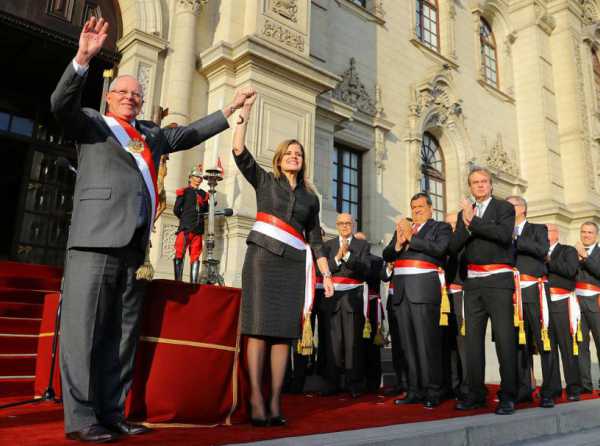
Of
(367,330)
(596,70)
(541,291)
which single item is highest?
(596,70)

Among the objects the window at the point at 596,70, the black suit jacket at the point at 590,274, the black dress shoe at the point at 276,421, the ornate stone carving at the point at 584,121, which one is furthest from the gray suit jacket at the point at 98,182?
the window at the point at 596,70

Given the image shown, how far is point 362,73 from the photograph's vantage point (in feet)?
39.5

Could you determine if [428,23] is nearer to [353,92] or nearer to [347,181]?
[353,92]

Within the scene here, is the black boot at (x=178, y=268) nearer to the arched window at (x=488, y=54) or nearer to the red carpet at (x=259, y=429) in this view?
the red carpet at (x=259, y=429)

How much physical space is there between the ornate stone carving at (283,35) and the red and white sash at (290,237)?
21.8 feet

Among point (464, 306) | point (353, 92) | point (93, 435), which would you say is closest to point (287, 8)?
point (353, 92)

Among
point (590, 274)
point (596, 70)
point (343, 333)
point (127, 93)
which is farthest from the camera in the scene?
point (596, 70)

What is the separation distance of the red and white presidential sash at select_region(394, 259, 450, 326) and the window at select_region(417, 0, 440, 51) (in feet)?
36.5

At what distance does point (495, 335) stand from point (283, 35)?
703 cm

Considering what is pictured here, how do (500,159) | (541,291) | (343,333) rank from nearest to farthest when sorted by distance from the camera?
(541,291) < (343,333) < (500,159)

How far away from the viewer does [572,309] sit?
5.70 metres

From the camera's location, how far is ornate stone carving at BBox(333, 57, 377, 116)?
452 inches

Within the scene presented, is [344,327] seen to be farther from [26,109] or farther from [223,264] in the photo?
[26,109]

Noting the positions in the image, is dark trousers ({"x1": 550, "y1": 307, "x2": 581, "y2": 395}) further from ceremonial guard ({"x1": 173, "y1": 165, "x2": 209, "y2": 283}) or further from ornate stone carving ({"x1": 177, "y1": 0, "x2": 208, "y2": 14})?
ornate stone carving ({"x1": 177, "y1": 0, "x2": 208, "y2": 14})
